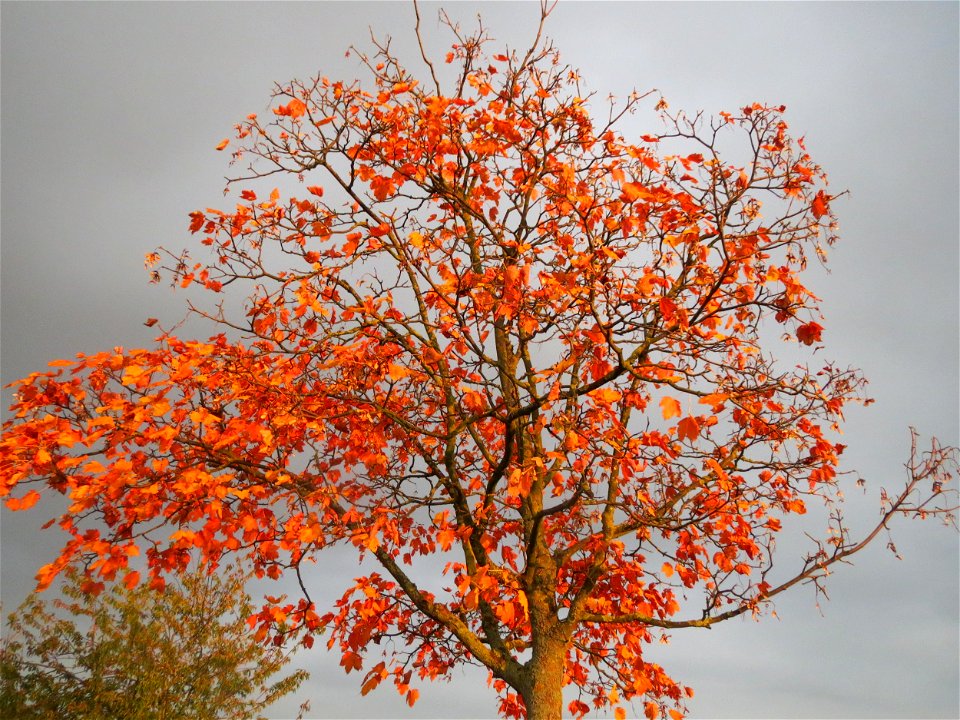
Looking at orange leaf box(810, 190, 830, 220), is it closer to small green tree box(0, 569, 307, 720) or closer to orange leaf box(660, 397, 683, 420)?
orange leaf box(660, 397, 683, 420)

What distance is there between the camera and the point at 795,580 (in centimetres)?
980

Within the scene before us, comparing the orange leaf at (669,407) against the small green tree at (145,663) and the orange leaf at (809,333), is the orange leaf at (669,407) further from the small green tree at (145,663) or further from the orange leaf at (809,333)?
the small green tree at (145,663)

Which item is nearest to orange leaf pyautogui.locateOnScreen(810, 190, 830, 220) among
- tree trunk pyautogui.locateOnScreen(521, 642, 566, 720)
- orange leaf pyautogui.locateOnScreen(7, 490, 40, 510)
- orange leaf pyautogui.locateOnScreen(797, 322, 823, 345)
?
orange leaf pyautogui.locateOnScreen(797, 322, 823, 345)

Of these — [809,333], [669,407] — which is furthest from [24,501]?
[809,333]

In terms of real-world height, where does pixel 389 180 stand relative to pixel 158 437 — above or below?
above

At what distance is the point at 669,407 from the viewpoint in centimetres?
689

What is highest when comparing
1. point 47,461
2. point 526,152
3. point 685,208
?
point 526,152

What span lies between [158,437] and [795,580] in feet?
28.5

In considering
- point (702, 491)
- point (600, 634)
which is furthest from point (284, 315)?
point (600, 634)

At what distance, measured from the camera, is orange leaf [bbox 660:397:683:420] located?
269 inches

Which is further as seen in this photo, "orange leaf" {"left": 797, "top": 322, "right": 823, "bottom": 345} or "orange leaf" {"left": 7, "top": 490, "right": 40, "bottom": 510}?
"orange leaf" {"left": 797, "top": 322, "right": 823, "bottom": 345}

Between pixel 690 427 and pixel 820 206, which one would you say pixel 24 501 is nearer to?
pixel 690 427

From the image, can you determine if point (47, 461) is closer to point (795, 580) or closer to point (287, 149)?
point (287, 149)

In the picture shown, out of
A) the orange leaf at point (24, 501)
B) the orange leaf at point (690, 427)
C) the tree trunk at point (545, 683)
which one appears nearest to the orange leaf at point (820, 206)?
the orange leaf at point (690, 427)
